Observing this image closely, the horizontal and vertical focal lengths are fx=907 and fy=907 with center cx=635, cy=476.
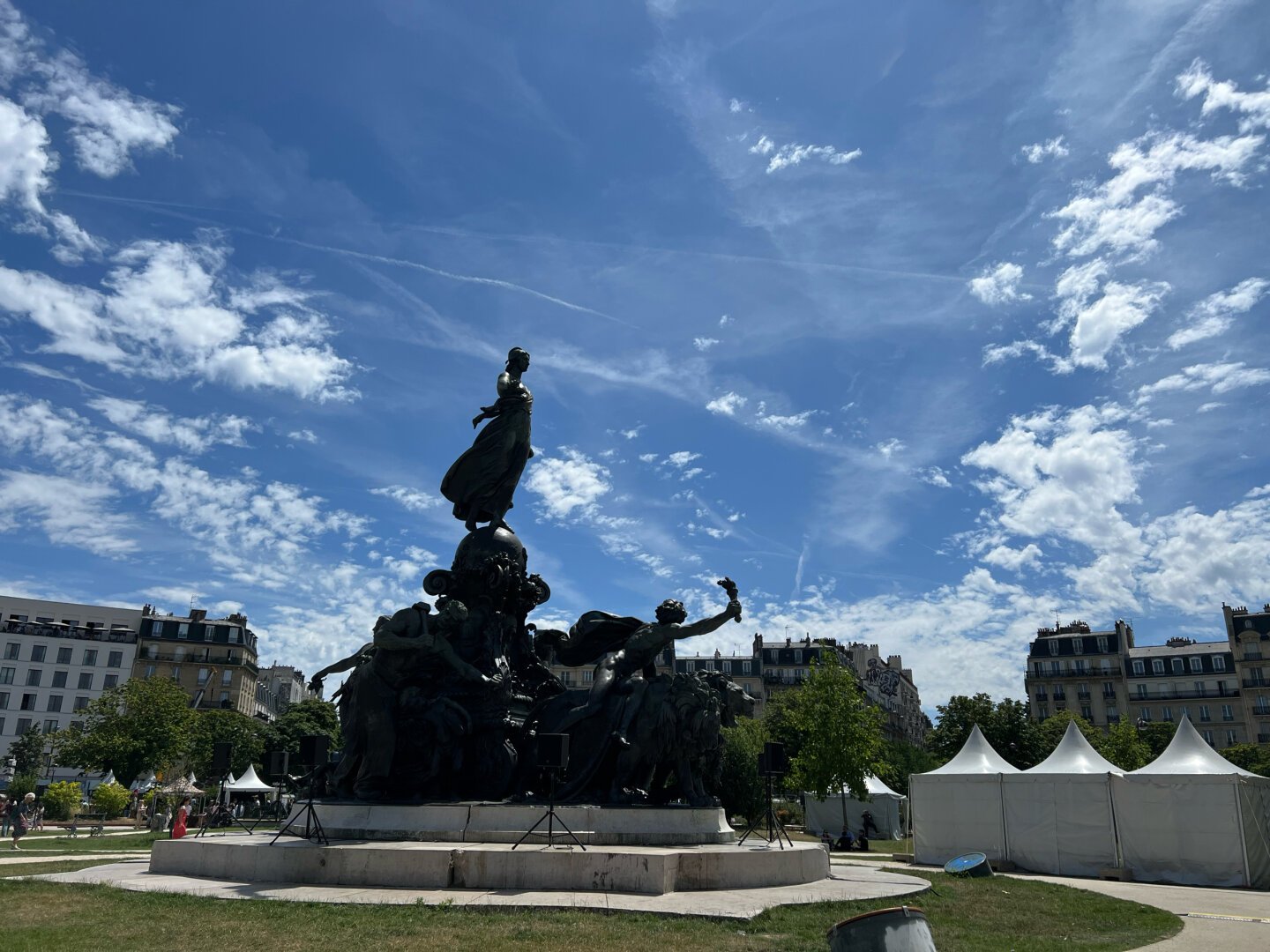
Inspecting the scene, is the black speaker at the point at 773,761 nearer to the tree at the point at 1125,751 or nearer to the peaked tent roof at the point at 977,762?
the peaked tent roof at the point at 977,762

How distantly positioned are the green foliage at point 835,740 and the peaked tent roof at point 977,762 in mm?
7675

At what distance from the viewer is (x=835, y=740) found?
120ft

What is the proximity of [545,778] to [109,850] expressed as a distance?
1322 cm

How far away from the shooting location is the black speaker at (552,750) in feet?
40.7

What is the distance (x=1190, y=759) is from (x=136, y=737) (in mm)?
48084

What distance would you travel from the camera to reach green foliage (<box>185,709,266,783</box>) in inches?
2211

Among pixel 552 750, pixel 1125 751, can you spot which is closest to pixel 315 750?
pixel 552 750

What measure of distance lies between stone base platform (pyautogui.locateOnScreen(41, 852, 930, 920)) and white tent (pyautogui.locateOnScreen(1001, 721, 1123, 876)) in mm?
14003

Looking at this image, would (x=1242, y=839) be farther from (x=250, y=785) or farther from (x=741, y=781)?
(x=250, y=785)

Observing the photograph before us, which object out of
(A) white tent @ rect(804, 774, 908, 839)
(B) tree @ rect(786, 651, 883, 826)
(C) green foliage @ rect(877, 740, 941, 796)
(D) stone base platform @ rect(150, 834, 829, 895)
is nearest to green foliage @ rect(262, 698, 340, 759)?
(A) white tent @ rect(804, 774, 908, 839)

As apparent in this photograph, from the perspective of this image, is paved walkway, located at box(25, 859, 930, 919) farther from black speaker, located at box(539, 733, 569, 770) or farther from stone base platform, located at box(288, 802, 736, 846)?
stone base platform, located at box(288, 802, 736, 846)

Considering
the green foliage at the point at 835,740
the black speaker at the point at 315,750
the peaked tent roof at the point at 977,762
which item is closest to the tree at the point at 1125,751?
the green foliage at the point at 835,740

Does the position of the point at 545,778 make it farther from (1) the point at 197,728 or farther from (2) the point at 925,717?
(2) the point at 925,717

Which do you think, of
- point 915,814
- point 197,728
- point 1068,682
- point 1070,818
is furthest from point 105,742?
point 1068,682
